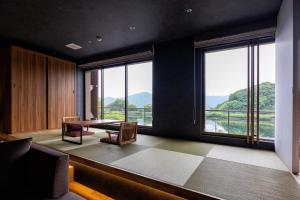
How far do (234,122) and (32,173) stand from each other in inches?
160

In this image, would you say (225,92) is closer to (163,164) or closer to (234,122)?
(234,122)

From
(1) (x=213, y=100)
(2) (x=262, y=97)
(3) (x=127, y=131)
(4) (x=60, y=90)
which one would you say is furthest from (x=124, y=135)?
(4) (x=60, y=90)

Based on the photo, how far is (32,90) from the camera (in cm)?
502

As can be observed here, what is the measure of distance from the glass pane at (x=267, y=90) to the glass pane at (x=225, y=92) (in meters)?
0.32

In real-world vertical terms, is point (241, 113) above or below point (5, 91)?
below

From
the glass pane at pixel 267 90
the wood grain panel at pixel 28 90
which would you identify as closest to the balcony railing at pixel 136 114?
the wood grain panel at pixel 28 90

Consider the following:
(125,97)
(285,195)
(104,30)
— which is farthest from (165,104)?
(285,195)

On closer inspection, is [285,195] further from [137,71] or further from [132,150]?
[137,71]

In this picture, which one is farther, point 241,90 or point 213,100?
point 213,100

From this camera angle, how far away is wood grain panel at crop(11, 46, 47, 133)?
465 cm

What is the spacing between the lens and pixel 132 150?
3205mm

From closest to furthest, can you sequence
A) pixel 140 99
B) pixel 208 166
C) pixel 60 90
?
pixel 208 166, pixel 140 99, pixel 60 90

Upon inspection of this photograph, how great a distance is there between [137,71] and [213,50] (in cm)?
245

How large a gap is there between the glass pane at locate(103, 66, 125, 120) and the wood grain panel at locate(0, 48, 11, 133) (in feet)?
9.11
